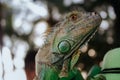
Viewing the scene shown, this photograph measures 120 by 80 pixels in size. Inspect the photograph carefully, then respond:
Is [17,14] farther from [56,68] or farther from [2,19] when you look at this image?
[56,68]

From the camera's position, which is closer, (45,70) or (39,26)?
(45,70)

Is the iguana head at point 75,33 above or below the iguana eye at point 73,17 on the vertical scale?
below

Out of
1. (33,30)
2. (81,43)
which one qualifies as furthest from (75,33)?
(33,30)

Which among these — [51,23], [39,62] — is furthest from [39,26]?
[39,62]

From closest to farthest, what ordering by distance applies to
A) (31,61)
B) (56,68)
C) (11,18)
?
(56,68) < (31,61) < (11,18)

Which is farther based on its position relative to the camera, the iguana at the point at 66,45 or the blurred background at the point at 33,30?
the blurred background at the point at 33,30
